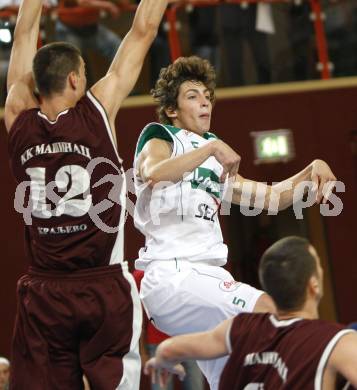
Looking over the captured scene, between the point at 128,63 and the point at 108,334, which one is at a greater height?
the point at 128,63

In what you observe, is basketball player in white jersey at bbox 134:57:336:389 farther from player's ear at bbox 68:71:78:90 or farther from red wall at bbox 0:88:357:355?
red wall at bbox 0:88:357:355

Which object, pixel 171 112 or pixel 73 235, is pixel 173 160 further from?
pixel 171 112

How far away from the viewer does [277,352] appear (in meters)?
3.90

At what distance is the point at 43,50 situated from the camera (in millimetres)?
4848

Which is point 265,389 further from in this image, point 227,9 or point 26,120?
point 227,9

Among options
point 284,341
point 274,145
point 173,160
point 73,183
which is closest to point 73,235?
point 73,183

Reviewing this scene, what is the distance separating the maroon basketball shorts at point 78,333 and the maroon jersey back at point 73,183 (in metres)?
0.10

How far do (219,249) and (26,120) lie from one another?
4.46 feet

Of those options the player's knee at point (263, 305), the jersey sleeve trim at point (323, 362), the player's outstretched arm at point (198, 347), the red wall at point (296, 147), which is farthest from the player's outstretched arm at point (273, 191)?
the red wall at point (296, 147)

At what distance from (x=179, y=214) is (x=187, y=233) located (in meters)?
0.11

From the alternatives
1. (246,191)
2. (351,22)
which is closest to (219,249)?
(246,191)

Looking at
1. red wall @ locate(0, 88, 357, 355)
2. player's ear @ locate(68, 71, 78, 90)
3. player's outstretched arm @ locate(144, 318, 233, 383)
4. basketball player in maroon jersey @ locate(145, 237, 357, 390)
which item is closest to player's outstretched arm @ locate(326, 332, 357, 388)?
basketball player in maroon jersey @ locate(145, 237, 357, 390)

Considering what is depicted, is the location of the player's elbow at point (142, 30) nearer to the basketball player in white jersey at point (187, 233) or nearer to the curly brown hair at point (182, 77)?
the basketball player in white jersey at point (187, 233)

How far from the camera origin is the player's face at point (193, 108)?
5.81 metres
